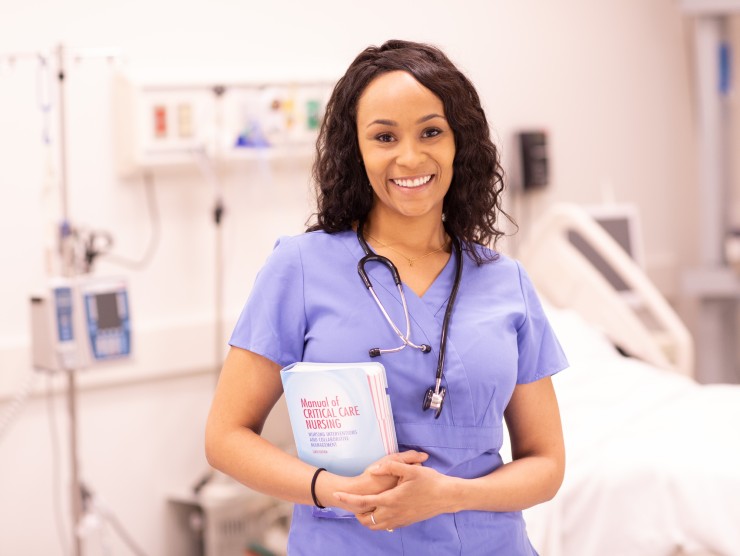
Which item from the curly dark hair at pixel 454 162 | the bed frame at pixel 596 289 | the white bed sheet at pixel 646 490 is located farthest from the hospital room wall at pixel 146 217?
the curly dark hair at pixel 454 162

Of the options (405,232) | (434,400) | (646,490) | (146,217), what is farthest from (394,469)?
(146,217)

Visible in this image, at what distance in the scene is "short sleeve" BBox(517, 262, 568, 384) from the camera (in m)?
1.43

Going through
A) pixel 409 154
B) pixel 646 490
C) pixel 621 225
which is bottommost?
pixel 646 490

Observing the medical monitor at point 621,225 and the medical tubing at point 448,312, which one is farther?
the medical monitor at point 621,225

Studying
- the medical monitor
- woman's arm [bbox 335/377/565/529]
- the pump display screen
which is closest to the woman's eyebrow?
woman's arm [bbox 335/377/565/529]

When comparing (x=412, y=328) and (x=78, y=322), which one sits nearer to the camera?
(x=412, y=328)

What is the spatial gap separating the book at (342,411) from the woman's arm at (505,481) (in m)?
0.06

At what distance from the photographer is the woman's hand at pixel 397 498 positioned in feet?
3.97

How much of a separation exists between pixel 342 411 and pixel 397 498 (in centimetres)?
12

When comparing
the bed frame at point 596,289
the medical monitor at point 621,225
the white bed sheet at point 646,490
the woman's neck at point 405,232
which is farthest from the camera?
the medical monitor at point 621,225

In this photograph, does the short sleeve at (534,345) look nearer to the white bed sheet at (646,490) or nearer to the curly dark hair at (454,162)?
the curly dark hair at (454,162)

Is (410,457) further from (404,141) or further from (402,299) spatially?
(404,141)

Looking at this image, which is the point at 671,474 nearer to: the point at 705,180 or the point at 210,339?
the point at 210,339

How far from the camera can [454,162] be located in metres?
1.41
